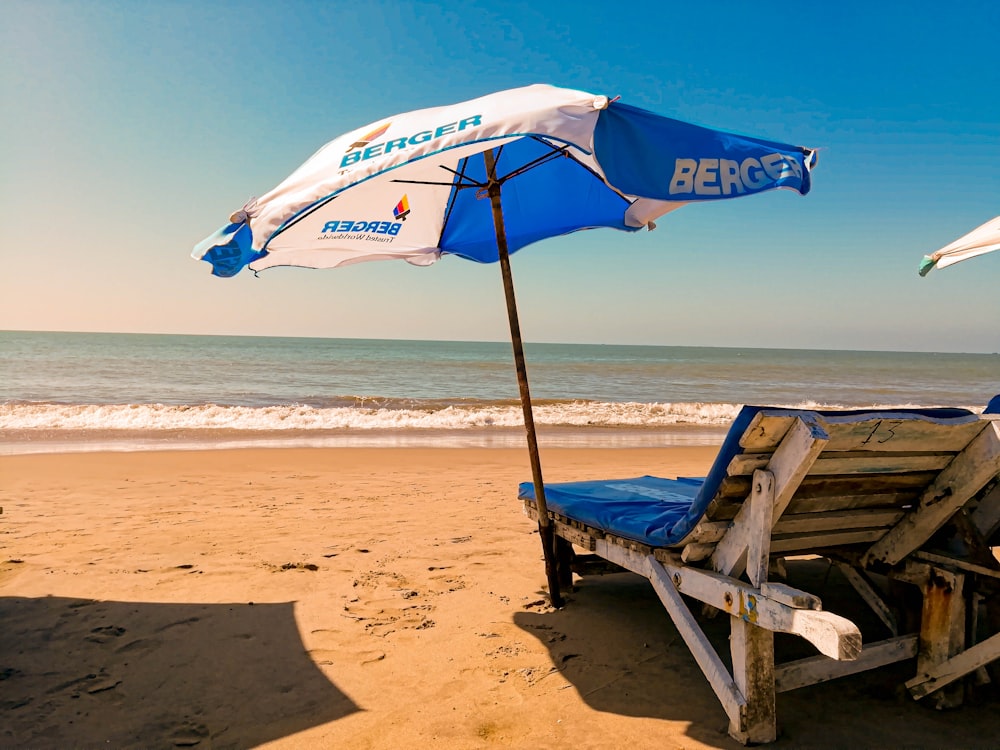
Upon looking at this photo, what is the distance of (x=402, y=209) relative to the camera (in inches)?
180

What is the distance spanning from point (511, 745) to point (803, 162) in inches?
113

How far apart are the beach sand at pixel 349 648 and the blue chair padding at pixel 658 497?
677mm

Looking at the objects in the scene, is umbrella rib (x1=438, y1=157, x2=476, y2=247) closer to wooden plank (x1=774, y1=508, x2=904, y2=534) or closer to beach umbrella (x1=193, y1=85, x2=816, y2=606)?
beach umbrella (x1=193, y1=85, x2=816, y2=606)

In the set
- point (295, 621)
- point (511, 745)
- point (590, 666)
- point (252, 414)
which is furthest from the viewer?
point (252, 414)

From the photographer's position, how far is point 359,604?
423cm

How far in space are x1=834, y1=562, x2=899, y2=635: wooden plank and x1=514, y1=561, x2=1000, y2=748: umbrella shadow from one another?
10.6 inches

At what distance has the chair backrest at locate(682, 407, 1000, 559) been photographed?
246 centimetres

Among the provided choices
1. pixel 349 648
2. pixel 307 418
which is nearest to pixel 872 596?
pixel 349 648

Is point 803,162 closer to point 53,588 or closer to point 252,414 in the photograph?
point 53,588

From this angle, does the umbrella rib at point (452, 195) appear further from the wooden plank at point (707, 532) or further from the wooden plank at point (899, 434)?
the wooden plank at point (899, 434)

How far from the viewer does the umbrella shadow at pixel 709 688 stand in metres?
2.75

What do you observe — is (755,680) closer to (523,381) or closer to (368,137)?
(523,381)

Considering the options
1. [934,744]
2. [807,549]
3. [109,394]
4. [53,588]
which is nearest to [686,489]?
[807,549]

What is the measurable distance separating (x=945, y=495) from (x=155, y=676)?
150 inches
